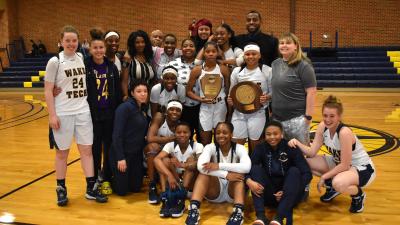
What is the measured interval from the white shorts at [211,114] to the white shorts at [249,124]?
0.60 feet

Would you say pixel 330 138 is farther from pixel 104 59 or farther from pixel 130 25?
pixel 130 25

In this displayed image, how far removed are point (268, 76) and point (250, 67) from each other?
0.19m

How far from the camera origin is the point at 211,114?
4.09 metres

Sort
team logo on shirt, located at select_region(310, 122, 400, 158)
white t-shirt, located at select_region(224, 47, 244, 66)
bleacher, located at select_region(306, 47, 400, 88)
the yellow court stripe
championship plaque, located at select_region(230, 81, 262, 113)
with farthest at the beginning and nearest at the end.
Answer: bleacher, located at select_region(306, 47, 400, 88) → the yellow court stripe → team logo on shirt, located at select_region(310, 122, 400, 158) → white t-shirt, located at select_region(224, 47, 244, 66) → championship plaque, located at select_region(230, 81, 262, 113)

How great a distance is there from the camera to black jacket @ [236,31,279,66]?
4.34 meters

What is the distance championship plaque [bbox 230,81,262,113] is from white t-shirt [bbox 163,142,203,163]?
52cm

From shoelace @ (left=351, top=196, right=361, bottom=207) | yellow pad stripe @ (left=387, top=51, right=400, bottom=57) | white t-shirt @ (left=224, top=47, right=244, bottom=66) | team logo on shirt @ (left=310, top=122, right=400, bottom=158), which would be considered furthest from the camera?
yellow pad stripe @ (left=387, top=51, right=400, bottom=57)

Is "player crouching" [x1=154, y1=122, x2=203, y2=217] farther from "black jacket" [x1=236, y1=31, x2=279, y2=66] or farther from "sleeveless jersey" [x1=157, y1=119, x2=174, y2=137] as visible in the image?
"black jacket" [x1=236, y1=31, x2=279, y2=66]

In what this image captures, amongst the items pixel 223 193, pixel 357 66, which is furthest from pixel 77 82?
pixel 357 66

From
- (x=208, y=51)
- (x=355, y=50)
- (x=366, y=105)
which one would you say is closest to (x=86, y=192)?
(x=208, y=51)

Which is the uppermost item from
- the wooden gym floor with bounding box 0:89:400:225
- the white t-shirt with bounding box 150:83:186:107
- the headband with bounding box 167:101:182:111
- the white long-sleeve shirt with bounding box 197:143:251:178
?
the white t-shirt with bounding box 150:83:186:107

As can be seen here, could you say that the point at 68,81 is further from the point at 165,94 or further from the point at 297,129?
the point at 297,129

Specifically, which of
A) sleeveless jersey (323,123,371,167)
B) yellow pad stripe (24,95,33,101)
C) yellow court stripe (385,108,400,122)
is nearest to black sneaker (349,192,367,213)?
sleeveless jersey (323,123,371,167)

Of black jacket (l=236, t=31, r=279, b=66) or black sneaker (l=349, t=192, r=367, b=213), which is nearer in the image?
black sneaker (l=349, t=192, r=367, b=213)
